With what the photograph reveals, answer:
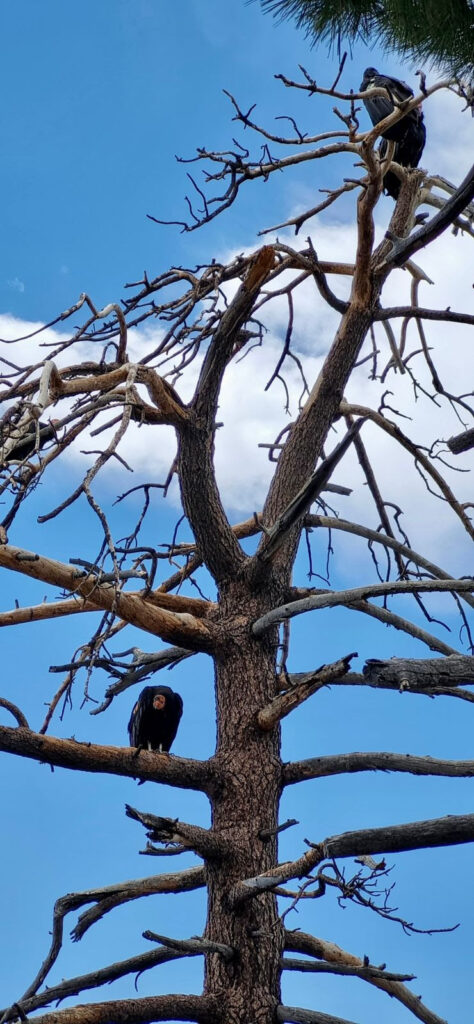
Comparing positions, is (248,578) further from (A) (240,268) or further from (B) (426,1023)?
(B) (426,1023)

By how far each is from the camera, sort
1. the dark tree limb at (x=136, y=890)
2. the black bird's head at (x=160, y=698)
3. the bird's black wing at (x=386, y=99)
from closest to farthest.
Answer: the dark tree limb at (x=136, y=890) < the black bird's head at (x=160, y=698) < the bird's black wing at (x=386, y=99)

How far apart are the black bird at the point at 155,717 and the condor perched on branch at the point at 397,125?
333 cm

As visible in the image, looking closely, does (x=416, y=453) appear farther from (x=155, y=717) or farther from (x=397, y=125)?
(x=155, y=717)

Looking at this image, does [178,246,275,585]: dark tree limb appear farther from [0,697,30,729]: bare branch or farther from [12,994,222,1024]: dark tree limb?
Answer: [12,994,222,1024]: dark tree limb

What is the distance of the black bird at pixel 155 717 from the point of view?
524 centimetres

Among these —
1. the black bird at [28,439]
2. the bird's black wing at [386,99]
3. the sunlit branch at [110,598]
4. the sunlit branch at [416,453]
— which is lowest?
the sunlit branch at [110,598]

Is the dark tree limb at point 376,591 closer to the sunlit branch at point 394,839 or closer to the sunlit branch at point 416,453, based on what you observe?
the sunlit branch at point 394,839

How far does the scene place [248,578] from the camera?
5.14 meters

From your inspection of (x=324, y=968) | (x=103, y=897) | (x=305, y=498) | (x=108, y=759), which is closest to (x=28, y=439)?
(x=305, y=498)

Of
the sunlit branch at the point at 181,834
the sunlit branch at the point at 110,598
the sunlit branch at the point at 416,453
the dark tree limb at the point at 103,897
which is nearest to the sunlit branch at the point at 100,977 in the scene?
the dark tree limb at the point at 103,897

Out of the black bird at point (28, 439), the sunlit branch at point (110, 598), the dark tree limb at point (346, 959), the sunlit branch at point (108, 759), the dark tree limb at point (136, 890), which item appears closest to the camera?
the sunlit branch at point (108, 759)

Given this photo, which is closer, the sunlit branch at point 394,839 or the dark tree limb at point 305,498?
the sunlit branch at point 394,839

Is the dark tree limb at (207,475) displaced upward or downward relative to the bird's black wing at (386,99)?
downward

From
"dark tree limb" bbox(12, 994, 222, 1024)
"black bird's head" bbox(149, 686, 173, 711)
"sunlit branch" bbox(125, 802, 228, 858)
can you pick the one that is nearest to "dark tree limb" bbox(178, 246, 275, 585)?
"black bird's head" bbox(149, 686, 173, 711)
